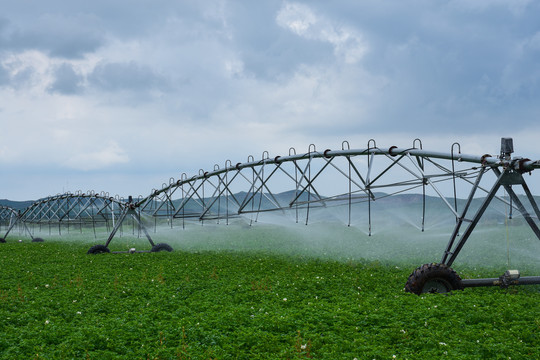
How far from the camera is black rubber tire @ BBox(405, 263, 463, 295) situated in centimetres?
1141

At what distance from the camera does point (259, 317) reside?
9.64 meters

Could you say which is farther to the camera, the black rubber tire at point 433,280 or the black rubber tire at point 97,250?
the black rubber tire at point 97,250

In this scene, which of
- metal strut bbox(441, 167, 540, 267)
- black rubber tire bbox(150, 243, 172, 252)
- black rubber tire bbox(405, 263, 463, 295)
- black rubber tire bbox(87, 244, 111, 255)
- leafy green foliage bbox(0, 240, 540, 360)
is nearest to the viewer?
leafy green foliage bbox(0, 240, 540, 360)

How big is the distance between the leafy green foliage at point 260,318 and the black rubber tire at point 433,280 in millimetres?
310

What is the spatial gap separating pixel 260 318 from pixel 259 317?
0.06 metres

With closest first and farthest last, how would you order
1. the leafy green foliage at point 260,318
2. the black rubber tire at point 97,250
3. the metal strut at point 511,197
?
the leafy green foliage at point 260,318, the metal strut at point 511,197, the black rubber tire at point 97,250

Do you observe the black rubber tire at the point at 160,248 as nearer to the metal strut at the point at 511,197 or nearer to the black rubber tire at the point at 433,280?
the black rubber tire at the point at 433,280

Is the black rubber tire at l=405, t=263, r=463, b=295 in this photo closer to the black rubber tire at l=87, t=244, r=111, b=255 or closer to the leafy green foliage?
the leafy green foliage

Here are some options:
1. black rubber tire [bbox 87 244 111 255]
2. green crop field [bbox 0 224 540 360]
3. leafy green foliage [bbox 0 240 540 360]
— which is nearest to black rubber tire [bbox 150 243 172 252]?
black rubber tire [bbox 87 244 111 255]

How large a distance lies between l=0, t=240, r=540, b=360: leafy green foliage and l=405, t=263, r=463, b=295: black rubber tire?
12.2 inches

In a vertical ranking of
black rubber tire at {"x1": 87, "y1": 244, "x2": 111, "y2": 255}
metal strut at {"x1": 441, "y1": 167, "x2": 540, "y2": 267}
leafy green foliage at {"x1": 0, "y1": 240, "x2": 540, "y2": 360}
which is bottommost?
leafy green foliage at {"x1": 0, "y1": 240, "x2": 540, "y2": 360}

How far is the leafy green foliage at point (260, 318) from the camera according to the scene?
7.96m

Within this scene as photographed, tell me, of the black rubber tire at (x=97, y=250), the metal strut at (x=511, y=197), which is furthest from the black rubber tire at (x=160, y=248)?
the metal strut at (x=511, y=197)

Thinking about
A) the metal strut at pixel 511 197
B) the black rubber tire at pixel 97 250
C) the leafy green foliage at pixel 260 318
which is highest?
the metal strut at pixel 511 197
